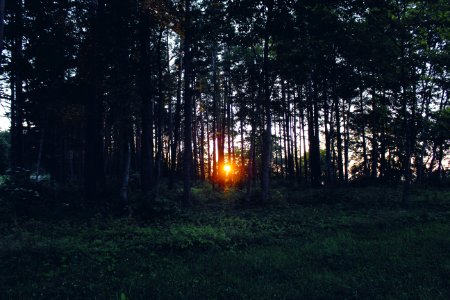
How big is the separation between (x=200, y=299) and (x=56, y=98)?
14.3 metres

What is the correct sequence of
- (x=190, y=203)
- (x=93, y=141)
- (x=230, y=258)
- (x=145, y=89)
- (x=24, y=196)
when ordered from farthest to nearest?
(x=190, y=203), (x=93, y=141), (x=145, y=89), (x=24, y=196), (x=230, y=258)

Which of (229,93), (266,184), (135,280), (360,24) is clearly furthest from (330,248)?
(229,93)

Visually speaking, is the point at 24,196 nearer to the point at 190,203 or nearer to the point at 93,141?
the point at 93,141

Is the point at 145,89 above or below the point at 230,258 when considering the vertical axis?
above

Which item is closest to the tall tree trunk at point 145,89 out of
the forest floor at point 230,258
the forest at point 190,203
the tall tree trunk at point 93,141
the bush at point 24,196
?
the forest at point 190,203

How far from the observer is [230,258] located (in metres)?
8.09

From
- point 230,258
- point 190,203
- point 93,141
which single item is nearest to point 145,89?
point 93,141

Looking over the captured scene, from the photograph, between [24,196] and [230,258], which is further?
[24,196]

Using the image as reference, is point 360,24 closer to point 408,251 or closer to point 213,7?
point 213,7

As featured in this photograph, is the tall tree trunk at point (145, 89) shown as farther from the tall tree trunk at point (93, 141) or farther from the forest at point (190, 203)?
the tall tree trunk at point (93, 141)

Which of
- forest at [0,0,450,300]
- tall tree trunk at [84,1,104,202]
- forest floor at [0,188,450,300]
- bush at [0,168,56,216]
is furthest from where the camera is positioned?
tall tree trunk at [84,1,104,202]

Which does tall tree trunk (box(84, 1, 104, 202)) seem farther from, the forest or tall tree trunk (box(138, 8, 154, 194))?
tall tree trunk (box(138, 8, 154, 194))

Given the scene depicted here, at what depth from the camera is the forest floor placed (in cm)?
621

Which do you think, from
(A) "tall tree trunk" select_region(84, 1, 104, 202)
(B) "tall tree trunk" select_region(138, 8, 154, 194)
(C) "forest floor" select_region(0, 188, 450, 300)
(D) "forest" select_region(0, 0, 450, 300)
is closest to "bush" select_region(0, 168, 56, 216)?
(D) "forest" select_region(0, 0, 450, 300)
